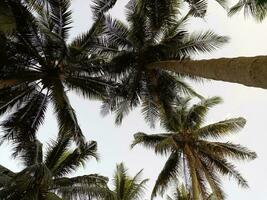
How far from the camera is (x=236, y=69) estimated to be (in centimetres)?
818

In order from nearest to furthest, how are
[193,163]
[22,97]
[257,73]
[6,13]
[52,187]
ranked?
[257,73], [6,13], [22,97], [52,187], [193,163]

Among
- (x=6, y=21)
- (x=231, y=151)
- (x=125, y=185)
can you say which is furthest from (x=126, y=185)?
(x=6, y=21)

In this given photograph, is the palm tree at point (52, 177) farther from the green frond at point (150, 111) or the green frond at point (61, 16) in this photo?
the green frond at point (61, 16)

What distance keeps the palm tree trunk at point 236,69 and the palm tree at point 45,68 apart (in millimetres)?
5672

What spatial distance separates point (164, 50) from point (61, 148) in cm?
603

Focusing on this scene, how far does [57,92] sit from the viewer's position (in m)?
15.4

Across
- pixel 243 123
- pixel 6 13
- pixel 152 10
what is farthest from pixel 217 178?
pixel 6 13

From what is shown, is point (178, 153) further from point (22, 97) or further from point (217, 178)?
point (22, 97)

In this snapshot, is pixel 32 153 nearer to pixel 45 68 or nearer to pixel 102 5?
pixel 45 68

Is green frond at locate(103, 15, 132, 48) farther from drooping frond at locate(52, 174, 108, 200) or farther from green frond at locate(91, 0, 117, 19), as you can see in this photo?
drooping frond at locate(52, 174, 108, 200)

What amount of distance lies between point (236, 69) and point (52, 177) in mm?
10991

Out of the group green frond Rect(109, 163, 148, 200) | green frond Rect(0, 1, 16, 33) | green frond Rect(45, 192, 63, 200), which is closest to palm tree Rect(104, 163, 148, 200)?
green frond Rect(109, 163, 148, 200)

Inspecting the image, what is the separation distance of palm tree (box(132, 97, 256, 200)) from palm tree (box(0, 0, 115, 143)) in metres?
4.67

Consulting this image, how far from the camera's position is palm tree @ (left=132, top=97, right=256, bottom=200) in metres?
20.1
